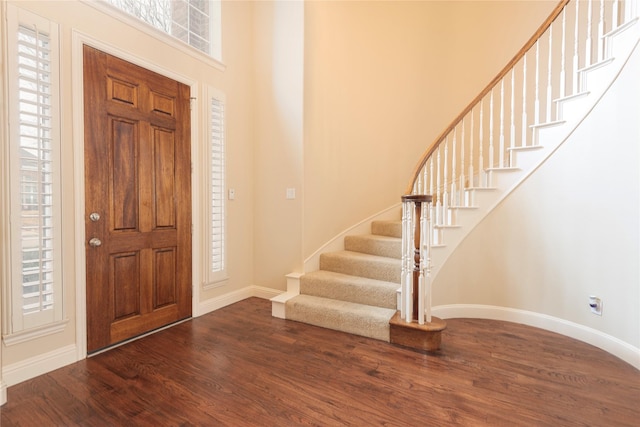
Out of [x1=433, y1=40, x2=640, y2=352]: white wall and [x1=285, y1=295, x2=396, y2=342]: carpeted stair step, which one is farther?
[x1=285, y1=295, x2=396, y2=342]: carpeted stair step

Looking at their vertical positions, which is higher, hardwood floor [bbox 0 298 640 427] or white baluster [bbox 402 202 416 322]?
white baluster [bbox 402 202 416 322]

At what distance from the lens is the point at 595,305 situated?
2.36 meters

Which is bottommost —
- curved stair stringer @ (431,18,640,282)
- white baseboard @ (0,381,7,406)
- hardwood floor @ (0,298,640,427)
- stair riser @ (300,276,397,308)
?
hardwood floor @ (0,298,640,427)

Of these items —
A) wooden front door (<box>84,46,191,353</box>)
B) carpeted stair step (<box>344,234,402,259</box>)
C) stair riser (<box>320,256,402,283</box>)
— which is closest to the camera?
wooden front door (<box>84,46,191,353</box>)

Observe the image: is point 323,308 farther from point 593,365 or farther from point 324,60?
point 324,60

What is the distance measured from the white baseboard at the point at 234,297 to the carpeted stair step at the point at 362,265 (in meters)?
0.68

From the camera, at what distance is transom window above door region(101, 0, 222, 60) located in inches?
102

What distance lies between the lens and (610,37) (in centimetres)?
227

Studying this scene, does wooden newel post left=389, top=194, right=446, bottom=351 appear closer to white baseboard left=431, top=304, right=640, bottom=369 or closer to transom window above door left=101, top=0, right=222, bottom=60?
white baseboard left=431, top=304, right=640, bottom=369

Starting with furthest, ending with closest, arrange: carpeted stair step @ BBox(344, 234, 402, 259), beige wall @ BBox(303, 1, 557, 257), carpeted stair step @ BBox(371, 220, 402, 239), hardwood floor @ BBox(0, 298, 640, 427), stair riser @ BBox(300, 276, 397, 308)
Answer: carpeted stair step @ BBox(371, 220, 402, 239)
beige wall @ BBox(303, 1, 557, 257)
carpeted stair step @ BBox(344, 234, 402, 259)
stair riser @ BBox(300, 276, 397, 308)
hardwood floor @ BBox(0, 298, 640, 427)

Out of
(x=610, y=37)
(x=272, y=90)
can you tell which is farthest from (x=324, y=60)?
(x=610, y=37)

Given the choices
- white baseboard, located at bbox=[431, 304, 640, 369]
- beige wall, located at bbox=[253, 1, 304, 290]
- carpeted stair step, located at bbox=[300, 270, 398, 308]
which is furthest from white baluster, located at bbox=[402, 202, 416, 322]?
beige wall, located at bbox=[253, 1, 304, 290]

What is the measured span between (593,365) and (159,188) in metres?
3.50

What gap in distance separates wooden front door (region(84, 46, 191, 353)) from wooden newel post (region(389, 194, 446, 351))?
1952 millimetres
